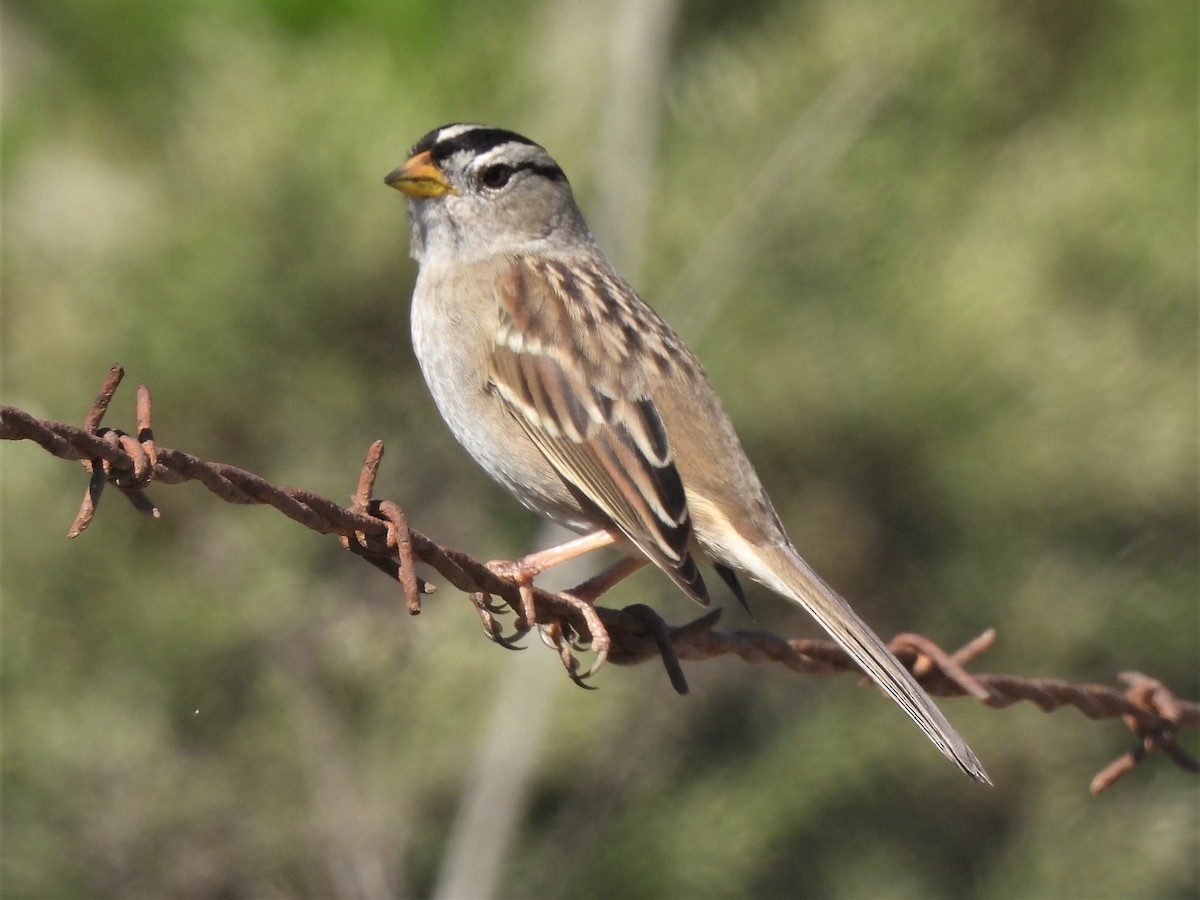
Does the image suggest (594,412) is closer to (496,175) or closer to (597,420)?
(597,420)

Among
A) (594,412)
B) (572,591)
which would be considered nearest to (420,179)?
(594,412)

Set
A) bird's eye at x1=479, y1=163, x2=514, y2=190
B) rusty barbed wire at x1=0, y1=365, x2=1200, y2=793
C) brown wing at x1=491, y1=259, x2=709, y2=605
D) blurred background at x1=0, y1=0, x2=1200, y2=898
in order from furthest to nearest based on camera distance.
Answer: blurred background at x1=0, y1=0, x2=1200, y2=898, bird's eye at x1=479, y1=163, x2=514, y2=190, brown wing at x1=491, y1=259, x2=709, y2=605, rusty barbed wire at x1=0, y1=365, x2=1200, y2=793

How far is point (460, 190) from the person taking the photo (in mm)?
4512

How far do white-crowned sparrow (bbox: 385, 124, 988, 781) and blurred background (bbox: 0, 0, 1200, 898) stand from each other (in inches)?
63.7

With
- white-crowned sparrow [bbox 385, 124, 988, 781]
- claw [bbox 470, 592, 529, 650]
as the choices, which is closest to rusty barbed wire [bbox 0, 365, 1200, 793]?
claw [bbox 470, 592, 529, 650]

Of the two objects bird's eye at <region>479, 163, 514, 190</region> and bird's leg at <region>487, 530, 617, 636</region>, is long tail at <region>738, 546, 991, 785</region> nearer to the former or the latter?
bird's leg at <region>487, 530, 617, 636</region>

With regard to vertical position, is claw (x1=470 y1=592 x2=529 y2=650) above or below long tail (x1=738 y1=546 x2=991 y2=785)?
below

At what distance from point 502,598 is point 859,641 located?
0.90 m

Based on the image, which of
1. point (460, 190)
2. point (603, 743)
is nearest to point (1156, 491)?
point (603, 743)

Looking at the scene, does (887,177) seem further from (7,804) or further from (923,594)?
(7,804)

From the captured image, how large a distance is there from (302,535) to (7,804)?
1.38 metres

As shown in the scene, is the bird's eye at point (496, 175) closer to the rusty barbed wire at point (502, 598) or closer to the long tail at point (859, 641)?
the long tail at point (859, 641)

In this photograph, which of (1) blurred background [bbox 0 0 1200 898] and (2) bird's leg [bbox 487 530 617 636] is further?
(1) blurred background [bbox 0 0 1200 898]

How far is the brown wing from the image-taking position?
3.58 metres
